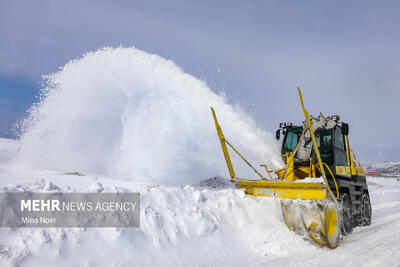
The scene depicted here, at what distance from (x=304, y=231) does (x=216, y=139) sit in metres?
4.45

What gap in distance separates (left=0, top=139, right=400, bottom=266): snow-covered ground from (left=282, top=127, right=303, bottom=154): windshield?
88.5 inches

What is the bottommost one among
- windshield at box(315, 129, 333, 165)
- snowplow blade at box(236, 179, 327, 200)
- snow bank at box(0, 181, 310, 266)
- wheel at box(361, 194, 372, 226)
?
wheel at box(361, 194, 372, 226)

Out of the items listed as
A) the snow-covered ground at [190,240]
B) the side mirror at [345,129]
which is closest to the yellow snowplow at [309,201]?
the snow-covered ground at [190,240]

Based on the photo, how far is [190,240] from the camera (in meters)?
5.17

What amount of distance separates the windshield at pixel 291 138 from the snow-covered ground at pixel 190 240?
2249 millimetres

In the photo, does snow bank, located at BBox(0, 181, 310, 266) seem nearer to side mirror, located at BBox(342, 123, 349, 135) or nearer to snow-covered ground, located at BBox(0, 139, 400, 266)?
snow-covered ground, located at BBox(0, 139, 400, 266)

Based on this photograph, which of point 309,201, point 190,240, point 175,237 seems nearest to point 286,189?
point 309,201

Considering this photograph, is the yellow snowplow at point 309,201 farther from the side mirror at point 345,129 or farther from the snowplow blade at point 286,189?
the side mirror at point 345,129

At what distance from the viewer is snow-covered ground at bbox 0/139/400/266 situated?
3.71 meters

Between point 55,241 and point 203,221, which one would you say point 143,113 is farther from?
point 55,241

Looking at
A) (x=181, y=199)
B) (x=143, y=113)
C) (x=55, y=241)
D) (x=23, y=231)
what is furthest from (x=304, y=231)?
(x=143, y=113)

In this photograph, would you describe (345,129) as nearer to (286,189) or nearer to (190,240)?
(286,189)

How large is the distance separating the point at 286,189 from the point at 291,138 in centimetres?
279

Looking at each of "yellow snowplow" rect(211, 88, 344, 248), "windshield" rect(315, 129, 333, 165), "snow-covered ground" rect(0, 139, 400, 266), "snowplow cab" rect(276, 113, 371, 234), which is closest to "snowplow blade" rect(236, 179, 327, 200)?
"yellow snowplow" rect(211, 88, 344, 248)
